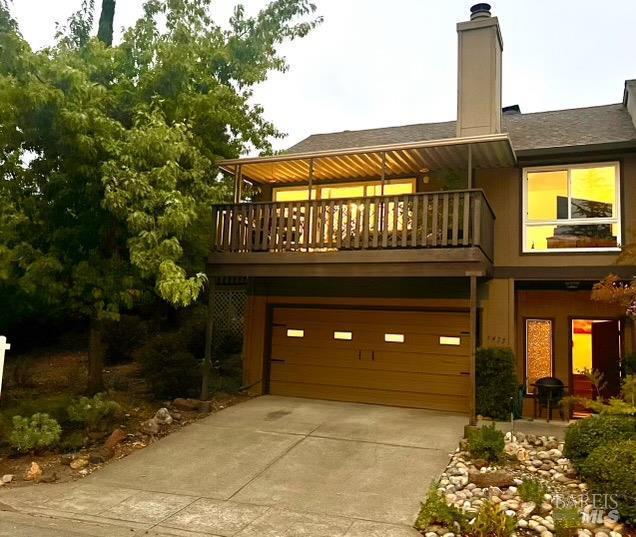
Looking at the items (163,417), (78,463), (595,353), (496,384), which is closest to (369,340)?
(496,384)

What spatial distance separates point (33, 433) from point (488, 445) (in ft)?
19.5

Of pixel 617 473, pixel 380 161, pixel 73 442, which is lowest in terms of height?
pixel 73 442

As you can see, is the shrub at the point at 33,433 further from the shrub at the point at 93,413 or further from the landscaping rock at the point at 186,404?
the landscaping rock at the point at 186,404

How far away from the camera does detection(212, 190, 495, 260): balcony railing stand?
8695mm

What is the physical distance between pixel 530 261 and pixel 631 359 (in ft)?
7.74

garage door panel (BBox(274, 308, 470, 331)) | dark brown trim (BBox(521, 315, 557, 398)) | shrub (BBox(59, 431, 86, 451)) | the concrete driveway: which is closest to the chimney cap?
garage door panel (BBox(274, 308, 470, 331))

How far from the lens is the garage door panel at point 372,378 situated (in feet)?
33.8

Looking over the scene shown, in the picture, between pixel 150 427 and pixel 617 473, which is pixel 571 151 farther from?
pixel 150 427

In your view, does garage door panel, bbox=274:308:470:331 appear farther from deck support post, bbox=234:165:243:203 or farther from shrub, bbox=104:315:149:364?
shrub, bbox=104:315:149:364

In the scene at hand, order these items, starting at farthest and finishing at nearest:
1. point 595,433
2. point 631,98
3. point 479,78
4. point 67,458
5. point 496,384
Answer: point 631,98 < point 479,78 < point 496,384 < point 67,458 < point 595,433

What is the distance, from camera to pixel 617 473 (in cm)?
517

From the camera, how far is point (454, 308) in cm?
1034

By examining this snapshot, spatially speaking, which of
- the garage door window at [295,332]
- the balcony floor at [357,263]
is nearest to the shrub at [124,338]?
the garage door window at [295,332]

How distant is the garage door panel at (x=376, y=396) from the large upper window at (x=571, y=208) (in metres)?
3.25
